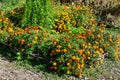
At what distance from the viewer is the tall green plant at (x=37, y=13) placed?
7.53m

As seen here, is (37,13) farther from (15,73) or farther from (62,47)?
(15,73)

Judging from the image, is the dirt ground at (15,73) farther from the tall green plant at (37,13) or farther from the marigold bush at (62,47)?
the tall green plant at (37,13)

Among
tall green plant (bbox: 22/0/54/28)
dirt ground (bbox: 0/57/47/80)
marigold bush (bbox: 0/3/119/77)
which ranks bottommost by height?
dirt ground (bbox: 0/57/47/80)

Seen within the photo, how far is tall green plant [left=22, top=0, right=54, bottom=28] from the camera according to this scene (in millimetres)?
7531

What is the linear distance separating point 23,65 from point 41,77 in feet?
1.56

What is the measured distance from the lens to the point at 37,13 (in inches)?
300

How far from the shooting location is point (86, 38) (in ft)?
22.5

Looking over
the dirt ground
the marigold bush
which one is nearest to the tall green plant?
the marigold bush

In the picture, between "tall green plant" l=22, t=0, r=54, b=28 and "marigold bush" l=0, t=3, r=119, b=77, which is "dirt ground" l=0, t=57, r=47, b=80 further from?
"tall green plant" l=22, t=0, r=54, b=28

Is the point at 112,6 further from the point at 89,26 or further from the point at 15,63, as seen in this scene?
the point at 15,63

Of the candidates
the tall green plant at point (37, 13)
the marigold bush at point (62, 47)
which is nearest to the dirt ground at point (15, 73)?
the marigold bush at point (62, 47)

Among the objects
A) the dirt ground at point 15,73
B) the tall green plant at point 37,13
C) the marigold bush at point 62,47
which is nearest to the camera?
the dirt ground at point 15,73

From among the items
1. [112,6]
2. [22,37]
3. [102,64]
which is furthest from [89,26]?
[22,37]

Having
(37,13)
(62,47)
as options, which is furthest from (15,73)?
(37,13)
